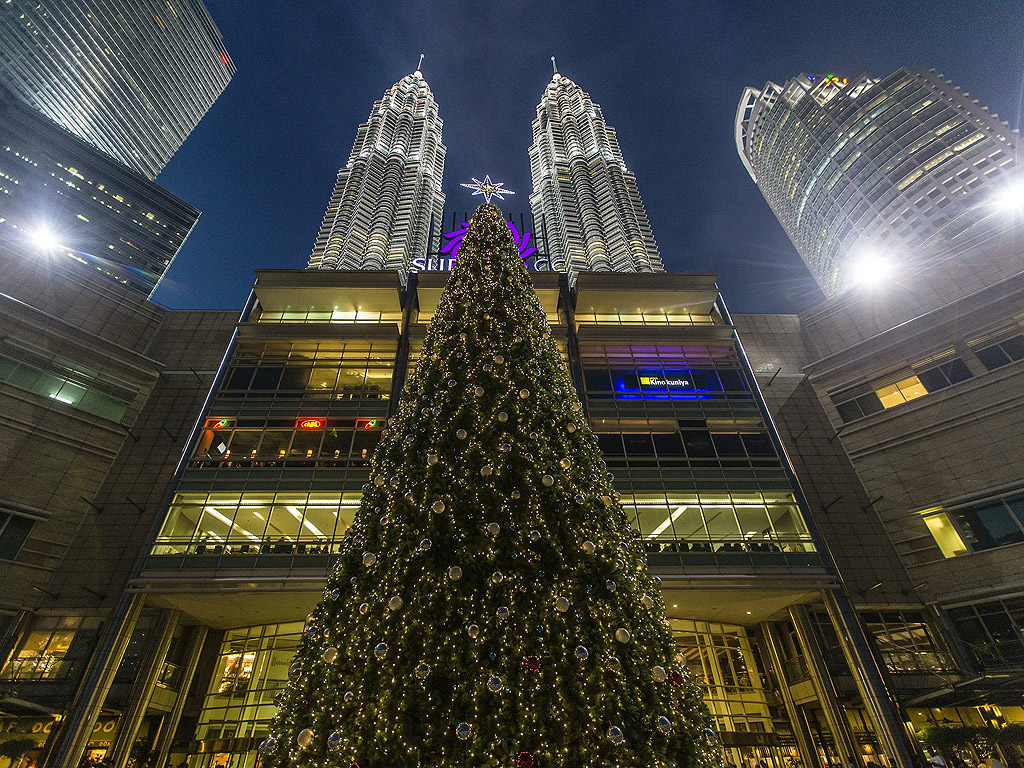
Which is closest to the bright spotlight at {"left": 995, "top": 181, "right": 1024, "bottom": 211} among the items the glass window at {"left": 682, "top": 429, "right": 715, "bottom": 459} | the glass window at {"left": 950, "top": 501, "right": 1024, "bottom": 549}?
the glass window at {"left": 950, "top": 501, "right": 1024, "bottom": 549}

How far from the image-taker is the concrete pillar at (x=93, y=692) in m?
14.5

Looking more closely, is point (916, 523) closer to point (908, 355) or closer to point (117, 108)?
point (908, 355)

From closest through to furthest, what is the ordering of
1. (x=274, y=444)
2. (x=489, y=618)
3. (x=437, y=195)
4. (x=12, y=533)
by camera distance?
1. (x=489, y=618)
2. (x=12, y=533)
3. (x=274, y=444)
4. (x=437, y=195)

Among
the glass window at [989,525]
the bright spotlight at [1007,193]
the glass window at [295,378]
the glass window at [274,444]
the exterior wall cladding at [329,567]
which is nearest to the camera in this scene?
the exterior wall cladding at [329,567]

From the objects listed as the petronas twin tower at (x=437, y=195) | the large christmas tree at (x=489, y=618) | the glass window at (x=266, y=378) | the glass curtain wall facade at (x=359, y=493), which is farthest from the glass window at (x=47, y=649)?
the petronas twin tower at (x=437, y=195)

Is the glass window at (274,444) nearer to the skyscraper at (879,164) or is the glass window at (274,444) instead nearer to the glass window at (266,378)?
the glass window at (266,378)

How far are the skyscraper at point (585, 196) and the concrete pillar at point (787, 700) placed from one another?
1020 inches

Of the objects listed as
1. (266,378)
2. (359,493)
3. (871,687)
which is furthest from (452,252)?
(871,687)

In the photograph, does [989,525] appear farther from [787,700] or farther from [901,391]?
[787,700]

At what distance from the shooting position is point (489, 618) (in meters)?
4.70

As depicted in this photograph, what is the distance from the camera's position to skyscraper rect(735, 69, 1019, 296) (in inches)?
2601

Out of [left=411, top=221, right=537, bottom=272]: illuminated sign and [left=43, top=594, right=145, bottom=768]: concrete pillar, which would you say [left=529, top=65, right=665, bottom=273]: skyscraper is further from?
[left=43, top=594, right=145, bottom=768]: concrete pillar

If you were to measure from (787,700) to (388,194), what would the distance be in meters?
47.0

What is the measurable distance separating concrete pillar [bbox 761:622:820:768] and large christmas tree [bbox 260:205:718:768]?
1980 centimetres
